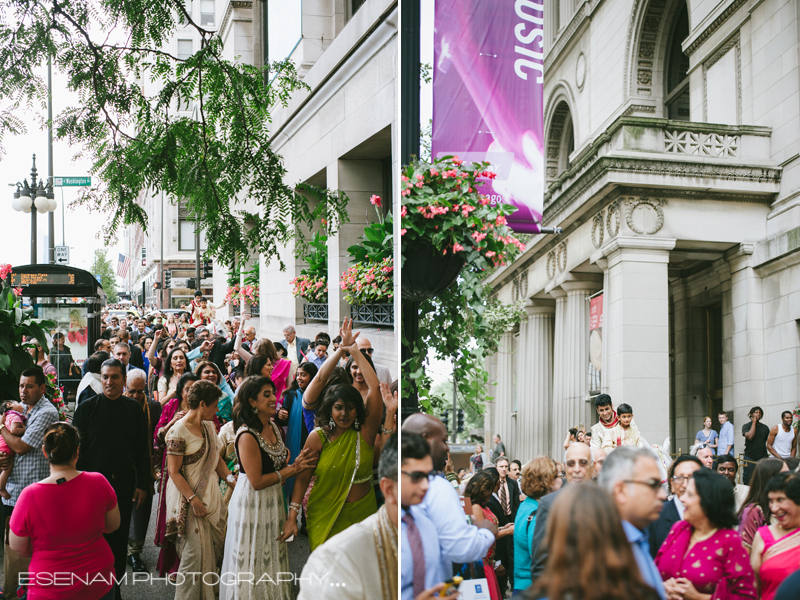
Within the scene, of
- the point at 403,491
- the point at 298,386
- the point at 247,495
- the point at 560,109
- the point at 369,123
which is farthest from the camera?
the point at 560,109

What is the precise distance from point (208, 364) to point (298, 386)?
0.78 meters

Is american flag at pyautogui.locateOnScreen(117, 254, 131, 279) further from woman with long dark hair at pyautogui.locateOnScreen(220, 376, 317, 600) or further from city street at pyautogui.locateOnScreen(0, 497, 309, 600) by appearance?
city street at pyautogui.locateOnScreen(0, 497, 309, 600)

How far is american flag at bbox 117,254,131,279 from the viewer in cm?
410

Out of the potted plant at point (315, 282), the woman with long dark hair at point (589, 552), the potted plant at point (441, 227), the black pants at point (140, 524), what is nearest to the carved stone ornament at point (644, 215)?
the potted plant at point (441, 227)

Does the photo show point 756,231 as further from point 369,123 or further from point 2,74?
point 2,74

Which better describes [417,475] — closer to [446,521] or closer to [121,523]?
[446,521]

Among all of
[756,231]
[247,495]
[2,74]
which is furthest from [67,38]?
[756,231]

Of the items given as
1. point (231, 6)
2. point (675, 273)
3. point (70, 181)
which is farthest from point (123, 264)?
point (675, 273)

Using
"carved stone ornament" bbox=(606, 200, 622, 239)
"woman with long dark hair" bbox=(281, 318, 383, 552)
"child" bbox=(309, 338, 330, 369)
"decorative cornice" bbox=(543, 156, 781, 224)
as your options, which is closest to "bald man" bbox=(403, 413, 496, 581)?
"woman with long dark hair" bbox=(281, 318, 383, 552)

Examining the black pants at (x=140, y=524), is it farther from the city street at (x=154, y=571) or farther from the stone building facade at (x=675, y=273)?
the stone building facade at (x=675, y=273)

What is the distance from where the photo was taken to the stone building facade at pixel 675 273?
4.42m

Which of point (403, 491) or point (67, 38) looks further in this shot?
point (67, 38)

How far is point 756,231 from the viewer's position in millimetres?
4367

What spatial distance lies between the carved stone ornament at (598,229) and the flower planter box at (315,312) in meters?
2.13
